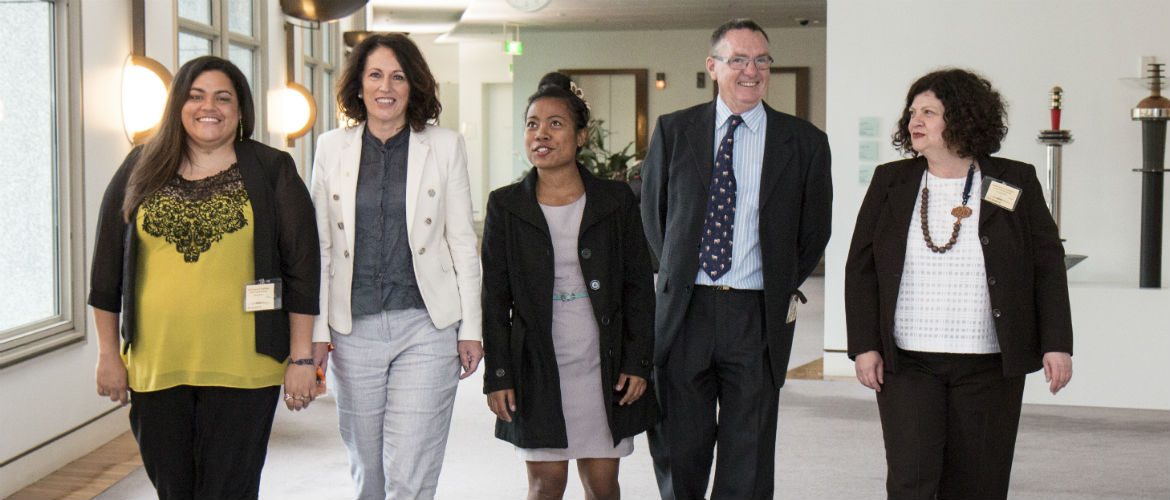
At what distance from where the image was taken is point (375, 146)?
2.88m

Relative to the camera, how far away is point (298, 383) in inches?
107

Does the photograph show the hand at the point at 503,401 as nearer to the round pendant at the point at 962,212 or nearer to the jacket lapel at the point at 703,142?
the jacket lapel at the point at 703,142

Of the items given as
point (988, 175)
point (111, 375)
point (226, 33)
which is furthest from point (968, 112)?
point (226, 33)

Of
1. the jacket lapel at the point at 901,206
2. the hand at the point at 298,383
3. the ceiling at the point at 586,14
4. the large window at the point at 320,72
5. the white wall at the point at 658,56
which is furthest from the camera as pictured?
the white wall at the point at 658,56

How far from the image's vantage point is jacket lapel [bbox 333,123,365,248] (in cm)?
279

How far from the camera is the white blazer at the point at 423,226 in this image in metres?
2.79

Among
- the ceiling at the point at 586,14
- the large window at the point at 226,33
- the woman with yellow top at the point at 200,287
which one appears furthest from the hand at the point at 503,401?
the ceiling at the point at 586,14

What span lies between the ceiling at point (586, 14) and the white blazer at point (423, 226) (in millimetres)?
10384

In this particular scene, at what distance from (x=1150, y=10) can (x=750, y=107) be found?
4.13 m

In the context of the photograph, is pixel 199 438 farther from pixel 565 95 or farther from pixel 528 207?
pixel 565 95

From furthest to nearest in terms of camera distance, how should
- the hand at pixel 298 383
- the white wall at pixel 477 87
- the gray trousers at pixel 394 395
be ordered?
the white wall at pixel 477 87 → the gray trousers at pixel 394 395 → the hand at pixel 298 383

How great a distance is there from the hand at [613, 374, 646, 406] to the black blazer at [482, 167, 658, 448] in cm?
1

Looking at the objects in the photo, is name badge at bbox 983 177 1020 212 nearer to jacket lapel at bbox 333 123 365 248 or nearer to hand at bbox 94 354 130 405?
jacket lapel at bbox 333 123 365 248

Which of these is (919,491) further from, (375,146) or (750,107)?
(375,146)
